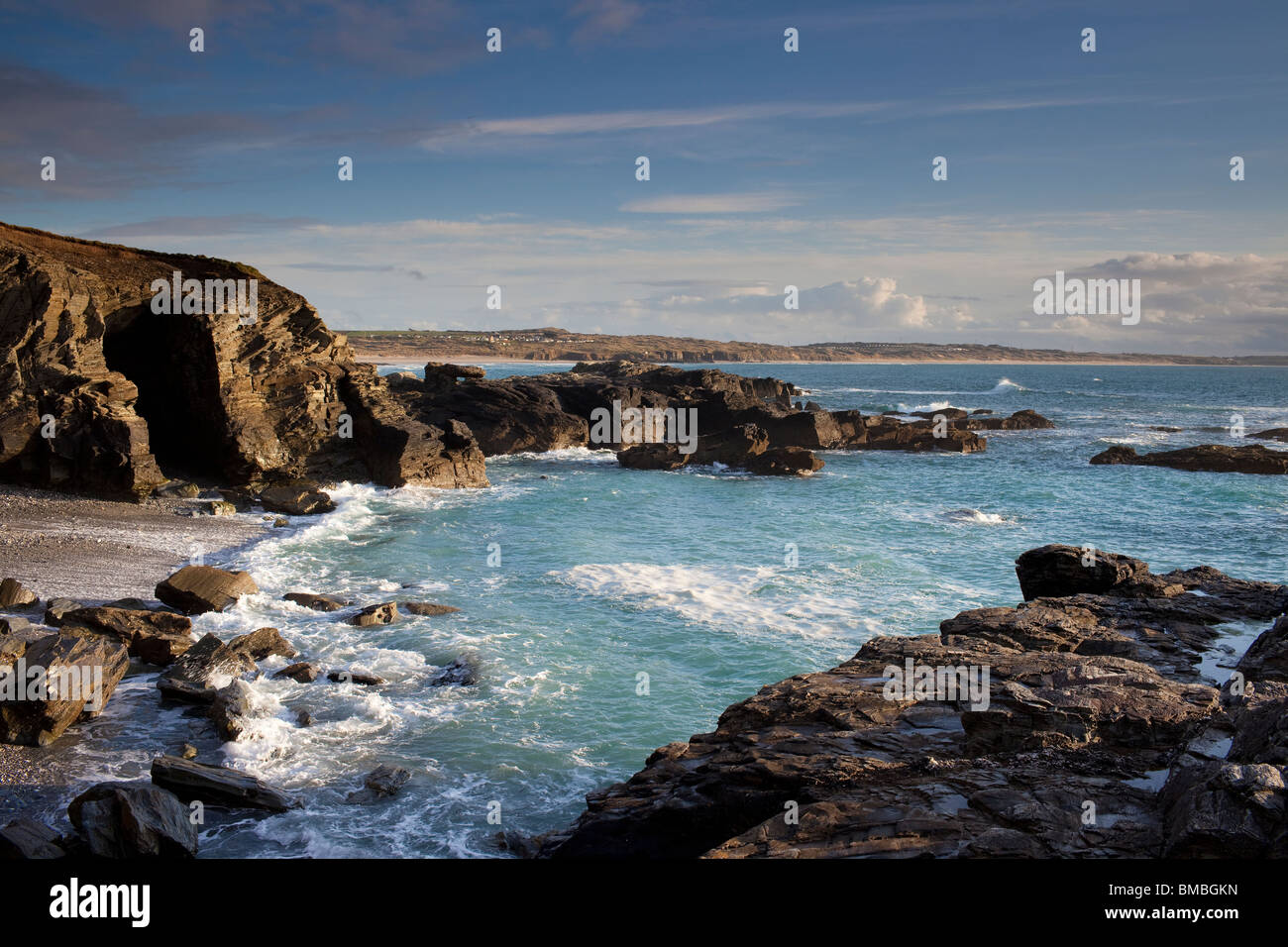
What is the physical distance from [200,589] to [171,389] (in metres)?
17.9

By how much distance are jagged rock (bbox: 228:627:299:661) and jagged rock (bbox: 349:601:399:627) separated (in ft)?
7.00

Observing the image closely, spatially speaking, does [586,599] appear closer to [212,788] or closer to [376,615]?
[376,615]

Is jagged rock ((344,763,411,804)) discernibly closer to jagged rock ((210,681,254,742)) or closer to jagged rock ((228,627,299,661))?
jagged rock ((210,681,254,742))

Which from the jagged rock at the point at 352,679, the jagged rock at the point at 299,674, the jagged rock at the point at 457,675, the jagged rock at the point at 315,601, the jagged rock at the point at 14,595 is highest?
the jagged rock at the point at 14,595

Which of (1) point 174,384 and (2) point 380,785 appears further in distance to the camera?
(1) point 174,384

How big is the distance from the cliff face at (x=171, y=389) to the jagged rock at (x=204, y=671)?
14704 mm

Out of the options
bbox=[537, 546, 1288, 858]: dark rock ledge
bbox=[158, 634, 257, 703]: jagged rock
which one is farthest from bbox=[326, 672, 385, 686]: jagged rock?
bbox=[537, 546, 1288, 858]: dark rock ledge

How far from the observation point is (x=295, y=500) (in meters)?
28.7

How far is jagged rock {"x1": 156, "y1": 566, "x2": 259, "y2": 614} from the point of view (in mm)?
16953

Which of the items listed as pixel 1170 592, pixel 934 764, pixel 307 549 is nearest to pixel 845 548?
pixel 1170 592

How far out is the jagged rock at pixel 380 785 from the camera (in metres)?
10.7

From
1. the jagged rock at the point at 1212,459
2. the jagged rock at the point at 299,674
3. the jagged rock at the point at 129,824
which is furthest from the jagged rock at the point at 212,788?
the jagged rock at the point at 1212,459

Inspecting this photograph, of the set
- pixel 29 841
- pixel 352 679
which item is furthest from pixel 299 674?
pixel 29 841

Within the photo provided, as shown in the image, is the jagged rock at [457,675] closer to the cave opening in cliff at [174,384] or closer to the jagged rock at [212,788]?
the jagged rock at [212,788]
